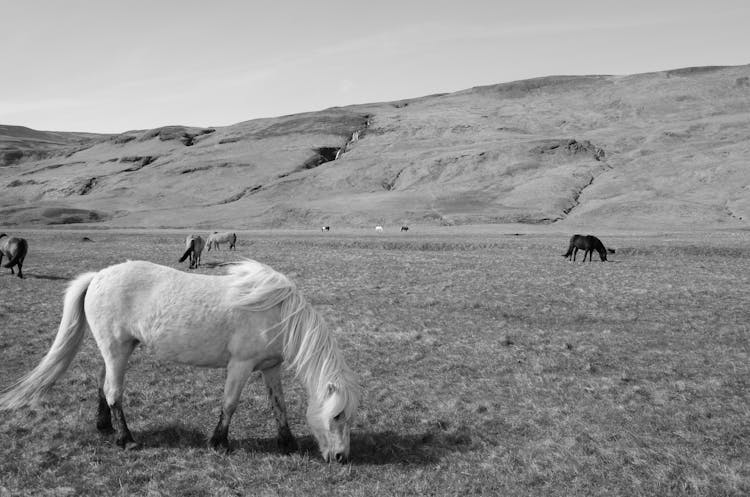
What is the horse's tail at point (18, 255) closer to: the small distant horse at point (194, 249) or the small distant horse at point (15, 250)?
the small distant horse at point (15, 250)

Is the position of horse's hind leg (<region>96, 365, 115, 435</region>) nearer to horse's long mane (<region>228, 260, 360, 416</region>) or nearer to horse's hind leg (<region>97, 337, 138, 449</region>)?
horse's hind leg (<region>97, 337, 138, 449</region>)

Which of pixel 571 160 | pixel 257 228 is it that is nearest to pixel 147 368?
pixel 257 228

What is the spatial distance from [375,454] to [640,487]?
10.7ft

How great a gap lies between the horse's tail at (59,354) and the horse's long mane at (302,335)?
224 centimetres

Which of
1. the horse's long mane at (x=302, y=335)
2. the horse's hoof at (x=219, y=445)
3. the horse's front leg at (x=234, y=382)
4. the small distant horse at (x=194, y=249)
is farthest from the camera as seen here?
the small distant horse at (x=194, y=249)

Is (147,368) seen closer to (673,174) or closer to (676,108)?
(673,174)

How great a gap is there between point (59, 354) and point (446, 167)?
112 m

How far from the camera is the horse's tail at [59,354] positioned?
24.1ft

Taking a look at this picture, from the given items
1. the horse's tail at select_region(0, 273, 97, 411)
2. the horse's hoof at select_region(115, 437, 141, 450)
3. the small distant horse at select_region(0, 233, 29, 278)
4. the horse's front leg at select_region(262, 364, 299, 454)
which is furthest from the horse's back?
the small distant horse at select_region(0, 233, 29, 278)

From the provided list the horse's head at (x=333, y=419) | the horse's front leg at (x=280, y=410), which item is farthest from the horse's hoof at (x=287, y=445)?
the horse's head at (x=333, y=419)

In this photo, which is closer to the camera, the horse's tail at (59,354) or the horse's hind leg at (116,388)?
the horse's hind leg at (116,388)

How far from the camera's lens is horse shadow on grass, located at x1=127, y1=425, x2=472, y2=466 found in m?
7.08

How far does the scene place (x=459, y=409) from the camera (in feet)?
29.0

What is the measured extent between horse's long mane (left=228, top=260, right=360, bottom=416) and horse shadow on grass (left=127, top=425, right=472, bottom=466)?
1092 mm
